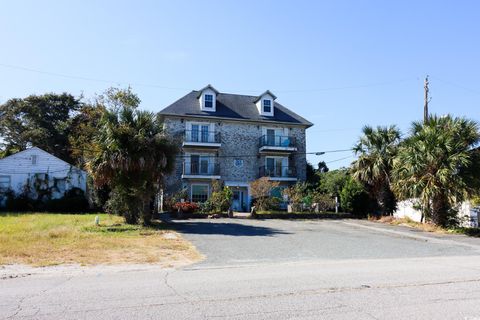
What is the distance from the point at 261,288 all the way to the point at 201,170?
2866 centimetres

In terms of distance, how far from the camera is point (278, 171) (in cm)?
3794

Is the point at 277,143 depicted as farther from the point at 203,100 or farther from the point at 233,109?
the point at 203,100

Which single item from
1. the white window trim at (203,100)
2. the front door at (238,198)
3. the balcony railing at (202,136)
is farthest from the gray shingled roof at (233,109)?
the front door at (238,198)

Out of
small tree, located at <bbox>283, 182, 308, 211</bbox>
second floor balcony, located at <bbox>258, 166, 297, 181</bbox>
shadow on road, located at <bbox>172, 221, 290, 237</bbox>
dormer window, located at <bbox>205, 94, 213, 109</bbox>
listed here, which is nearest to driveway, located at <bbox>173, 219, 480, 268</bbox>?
shadow on road, located at <bbox>172, 221, 290, 237</bbox>

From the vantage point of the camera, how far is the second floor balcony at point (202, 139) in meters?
35.5

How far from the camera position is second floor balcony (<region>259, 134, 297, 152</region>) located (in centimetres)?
3731

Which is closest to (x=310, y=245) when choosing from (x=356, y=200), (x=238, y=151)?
(x=356, y=200)

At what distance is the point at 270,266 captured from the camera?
10820 millimetres

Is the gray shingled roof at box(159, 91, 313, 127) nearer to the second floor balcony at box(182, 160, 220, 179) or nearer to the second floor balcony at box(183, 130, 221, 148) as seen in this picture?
the second floor balcony at box(183, 130, 221, 148)

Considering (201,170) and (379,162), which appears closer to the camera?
(379,162)

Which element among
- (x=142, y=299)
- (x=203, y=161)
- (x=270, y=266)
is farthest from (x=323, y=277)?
(x=203, y=161)

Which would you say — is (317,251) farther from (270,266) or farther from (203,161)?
(203,161)

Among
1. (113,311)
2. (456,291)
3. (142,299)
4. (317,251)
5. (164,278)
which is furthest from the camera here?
(317,251)

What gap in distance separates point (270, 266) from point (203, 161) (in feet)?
85.2
